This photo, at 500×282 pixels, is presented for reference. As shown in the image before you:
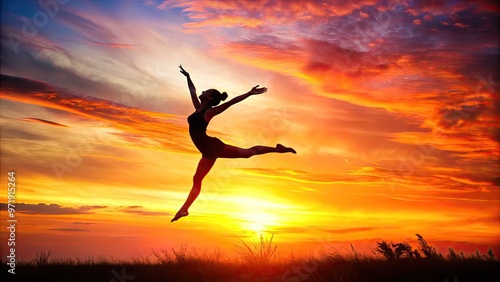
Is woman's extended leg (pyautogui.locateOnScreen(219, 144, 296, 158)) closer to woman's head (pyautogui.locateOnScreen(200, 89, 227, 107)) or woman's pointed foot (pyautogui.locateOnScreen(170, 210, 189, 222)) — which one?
woman's head (pyautogui.locateOnScreen(200, 89, 227, 107))

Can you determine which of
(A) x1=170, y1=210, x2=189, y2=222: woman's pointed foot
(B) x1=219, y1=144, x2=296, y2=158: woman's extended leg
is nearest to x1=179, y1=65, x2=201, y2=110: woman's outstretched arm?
(B) x1=219, y1=144, x2=296, y2=158: woman's extended leg

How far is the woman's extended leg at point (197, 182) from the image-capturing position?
11195mm

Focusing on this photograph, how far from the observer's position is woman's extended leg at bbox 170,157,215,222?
11195 mm

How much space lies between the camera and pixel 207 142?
35.5ft

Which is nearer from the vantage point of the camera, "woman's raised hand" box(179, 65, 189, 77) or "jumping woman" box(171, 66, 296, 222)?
"jumping woman" box(171, 66, 296, 222)

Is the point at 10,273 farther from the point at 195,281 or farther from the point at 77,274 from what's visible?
the point at 195,281

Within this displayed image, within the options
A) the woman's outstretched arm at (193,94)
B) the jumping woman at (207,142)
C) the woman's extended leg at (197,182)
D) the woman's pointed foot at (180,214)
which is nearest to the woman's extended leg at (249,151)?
the jumping woman at (207,142)

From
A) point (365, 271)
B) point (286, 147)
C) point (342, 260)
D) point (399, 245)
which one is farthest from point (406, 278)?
point (286, 147)

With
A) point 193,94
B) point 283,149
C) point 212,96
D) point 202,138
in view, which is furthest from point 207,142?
point 283,149

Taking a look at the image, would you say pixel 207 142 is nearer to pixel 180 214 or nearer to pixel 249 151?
pixel 249 151

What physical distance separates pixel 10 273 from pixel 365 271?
804 centimetres

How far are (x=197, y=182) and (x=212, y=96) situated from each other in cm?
204

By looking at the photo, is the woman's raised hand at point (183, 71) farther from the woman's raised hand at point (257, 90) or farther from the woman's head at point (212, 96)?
the woman's raised hand at point (257, 90)

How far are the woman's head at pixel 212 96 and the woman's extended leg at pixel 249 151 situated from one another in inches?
41.8
